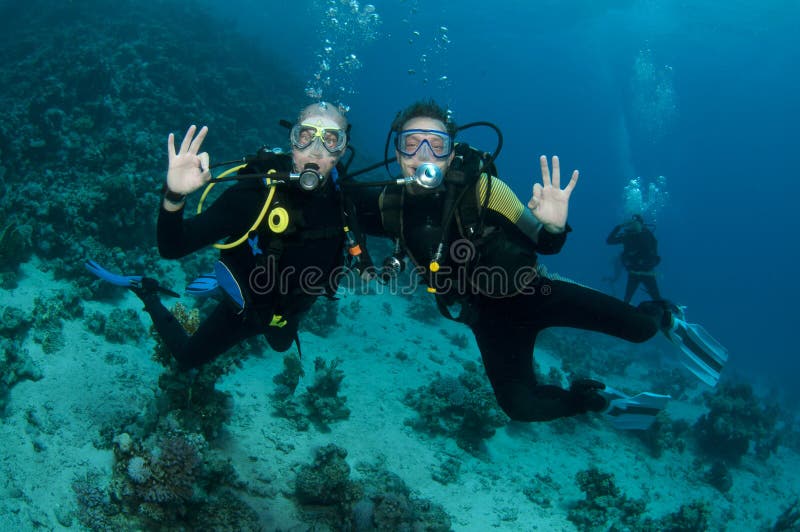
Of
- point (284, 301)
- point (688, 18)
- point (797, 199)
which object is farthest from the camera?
point (797, 199)

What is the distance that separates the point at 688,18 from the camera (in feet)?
173

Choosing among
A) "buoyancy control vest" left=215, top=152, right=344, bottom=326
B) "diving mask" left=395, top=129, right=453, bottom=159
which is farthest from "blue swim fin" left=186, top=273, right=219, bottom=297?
"diving mask" left=395, top=129, right=453, bottom=159

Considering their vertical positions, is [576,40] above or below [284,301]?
above

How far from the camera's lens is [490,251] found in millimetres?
4215

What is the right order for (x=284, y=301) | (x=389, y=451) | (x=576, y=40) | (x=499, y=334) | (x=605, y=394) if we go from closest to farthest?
1. (x=284, y=301)
2. (x=499, y=334)
3. (x=605, y=394)
4. (x=389, y=451)
5. (x=576, y=40)

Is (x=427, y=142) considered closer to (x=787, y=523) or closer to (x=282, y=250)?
(x=282, y=250)

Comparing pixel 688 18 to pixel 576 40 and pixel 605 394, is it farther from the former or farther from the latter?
pixel 605 394

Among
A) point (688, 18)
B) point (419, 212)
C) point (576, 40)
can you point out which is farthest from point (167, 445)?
point (576, 40)

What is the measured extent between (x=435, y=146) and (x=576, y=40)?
79408 mm

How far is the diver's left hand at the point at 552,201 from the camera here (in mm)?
3855

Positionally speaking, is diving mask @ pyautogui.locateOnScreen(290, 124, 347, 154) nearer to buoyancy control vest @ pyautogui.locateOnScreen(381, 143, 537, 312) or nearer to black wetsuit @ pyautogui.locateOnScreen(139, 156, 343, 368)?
black wetsuit @ pyautogui.locateOnScreen(139, 156, 343, 368)

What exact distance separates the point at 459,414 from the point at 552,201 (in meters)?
5.71

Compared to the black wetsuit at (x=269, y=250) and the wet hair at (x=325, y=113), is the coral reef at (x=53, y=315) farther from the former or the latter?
the wet hair at (x=325, y=113)

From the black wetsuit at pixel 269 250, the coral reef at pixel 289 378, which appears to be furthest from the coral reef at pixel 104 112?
the black wetsuit at pixel 269 250
